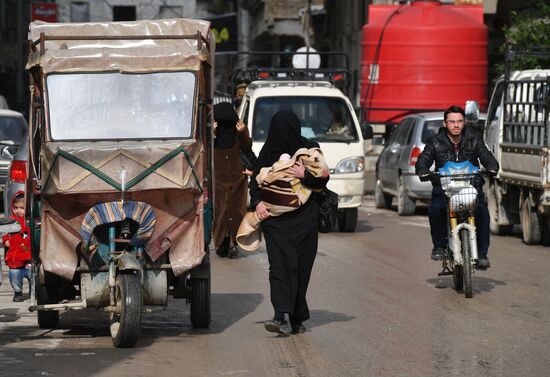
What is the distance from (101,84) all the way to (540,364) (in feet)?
12.4

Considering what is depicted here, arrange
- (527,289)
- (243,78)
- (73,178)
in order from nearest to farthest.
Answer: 1. (73,178)
2. (527,289)
3. (243,78)

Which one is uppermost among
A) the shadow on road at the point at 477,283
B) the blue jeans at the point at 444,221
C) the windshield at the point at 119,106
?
the windshield at the point at 119,106

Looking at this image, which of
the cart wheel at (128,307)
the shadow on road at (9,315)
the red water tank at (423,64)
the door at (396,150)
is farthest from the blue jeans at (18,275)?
the red water tank at (423,64)

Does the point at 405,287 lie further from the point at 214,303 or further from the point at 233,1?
the point at 233,1

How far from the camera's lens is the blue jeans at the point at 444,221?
12.6 m

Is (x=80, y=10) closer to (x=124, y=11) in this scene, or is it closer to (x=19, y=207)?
(x=124, y=11)

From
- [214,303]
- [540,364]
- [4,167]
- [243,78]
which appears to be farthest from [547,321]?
[4,167]

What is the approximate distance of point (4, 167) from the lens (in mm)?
23547

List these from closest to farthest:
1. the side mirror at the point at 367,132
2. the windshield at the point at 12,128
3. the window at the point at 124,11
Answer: the side mirror at the point at 367,132 < the windshield at the point at 12,128 < the window at the point at 124,11

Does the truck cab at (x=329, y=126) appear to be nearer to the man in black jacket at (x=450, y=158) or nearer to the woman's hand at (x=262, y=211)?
the man in black jacket at (x=450, y=158)

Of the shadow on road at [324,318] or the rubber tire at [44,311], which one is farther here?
the shadow on road at [324,318]

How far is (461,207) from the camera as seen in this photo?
12414 mm

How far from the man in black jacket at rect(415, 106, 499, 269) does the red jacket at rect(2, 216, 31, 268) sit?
3.68 meters

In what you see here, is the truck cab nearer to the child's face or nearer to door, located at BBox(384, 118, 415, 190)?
door, located at BBox(384, 118, 415, 190)
